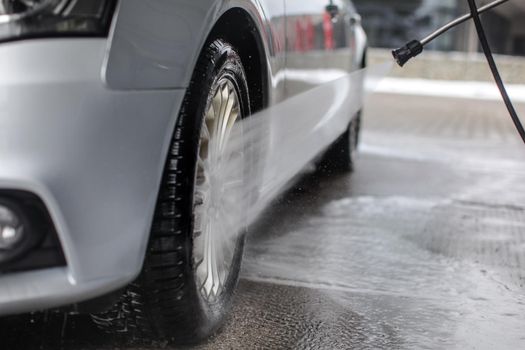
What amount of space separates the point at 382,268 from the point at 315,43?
1122 mm

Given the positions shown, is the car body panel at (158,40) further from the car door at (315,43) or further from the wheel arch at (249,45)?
the car door at (315,43)

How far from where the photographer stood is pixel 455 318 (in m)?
2.74

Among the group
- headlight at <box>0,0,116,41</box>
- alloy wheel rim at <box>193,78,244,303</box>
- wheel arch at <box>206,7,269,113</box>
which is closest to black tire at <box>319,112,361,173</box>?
wheel arch at <box>206,7,269,113</box>

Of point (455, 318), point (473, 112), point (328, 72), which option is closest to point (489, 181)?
point (328, 72)

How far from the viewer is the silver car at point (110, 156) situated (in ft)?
5.50

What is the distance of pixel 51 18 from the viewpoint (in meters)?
1.70

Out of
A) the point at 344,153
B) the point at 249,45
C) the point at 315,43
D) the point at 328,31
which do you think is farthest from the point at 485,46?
the point at 344,153

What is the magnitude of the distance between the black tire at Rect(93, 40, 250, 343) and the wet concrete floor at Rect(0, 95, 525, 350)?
0.19 m

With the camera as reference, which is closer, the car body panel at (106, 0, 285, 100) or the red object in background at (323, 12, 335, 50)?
the car body panel at (106, 0, 285, 100)

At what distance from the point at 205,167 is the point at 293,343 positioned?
2.19 ft

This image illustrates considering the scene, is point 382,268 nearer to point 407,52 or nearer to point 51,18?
point 407,52

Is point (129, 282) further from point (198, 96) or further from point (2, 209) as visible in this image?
point (198, 96)

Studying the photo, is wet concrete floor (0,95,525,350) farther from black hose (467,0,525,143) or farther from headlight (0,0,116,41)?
headlight (0,0,116,41)

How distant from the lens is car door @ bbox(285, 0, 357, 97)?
3.07 metres
